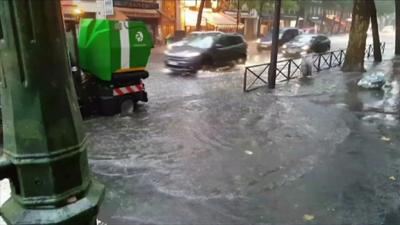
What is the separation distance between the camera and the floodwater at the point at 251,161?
521cm

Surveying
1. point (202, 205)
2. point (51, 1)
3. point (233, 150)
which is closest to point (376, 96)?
point (233, 150)

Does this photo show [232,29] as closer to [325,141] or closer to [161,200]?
[325,141]

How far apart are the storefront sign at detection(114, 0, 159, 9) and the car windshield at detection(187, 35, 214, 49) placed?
11812 mm

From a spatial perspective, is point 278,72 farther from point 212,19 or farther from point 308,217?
point 212,19

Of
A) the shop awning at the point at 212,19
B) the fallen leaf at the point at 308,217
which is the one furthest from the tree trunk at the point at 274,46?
the shop awning at the point at 212,19

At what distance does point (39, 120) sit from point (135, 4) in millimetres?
32084

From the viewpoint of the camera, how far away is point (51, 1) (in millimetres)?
1293

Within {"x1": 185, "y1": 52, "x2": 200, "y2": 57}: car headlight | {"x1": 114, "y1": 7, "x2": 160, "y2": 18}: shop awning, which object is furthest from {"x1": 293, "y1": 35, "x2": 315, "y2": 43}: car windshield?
{"x1": 185, "y1": 52, "x2": 200, "y2": 57}: car headlight

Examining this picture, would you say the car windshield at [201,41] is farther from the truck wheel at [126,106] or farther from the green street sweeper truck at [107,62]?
the truck wheel at [126,106]

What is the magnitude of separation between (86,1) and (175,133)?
748 inches

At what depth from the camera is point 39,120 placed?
1.32 meters

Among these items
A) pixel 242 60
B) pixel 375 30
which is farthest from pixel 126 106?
pixel 375 30

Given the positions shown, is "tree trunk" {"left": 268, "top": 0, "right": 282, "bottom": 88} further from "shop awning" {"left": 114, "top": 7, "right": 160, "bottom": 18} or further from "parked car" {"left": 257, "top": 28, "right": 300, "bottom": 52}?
"shop awning" {"left": 114, "top": 7, "right": 160, "bottom": 18}

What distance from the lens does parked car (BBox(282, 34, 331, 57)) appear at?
90.1 feet
